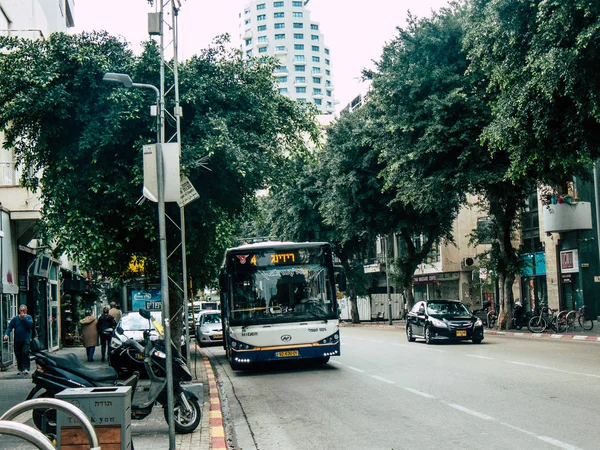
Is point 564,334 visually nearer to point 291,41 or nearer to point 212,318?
point 212,318

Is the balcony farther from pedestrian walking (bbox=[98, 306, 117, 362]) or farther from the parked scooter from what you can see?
the parked scooter

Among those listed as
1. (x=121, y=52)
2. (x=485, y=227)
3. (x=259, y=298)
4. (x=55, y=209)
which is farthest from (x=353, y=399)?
(x=485, y=227)

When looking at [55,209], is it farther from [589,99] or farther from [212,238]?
[589,99]

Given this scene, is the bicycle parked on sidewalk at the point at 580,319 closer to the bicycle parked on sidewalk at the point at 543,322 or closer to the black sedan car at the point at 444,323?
the bicycle parked on sidewalk at the point at 543,322

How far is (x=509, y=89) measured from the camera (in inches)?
774

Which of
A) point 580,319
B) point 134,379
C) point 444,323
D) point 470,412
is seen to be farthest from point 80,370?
point 580,319

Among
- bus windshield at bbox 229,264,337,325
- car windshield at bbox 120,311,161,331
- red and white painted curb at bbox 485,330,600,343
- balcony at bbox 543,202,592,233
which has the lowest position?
red and white painted curb at bbox 485,330,600,343

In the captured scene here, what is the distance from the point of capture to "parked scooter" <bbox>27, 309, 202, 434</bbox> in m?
8.78

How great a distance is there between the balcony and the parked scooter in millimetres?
28824

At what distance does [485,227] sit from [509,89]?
824 inches

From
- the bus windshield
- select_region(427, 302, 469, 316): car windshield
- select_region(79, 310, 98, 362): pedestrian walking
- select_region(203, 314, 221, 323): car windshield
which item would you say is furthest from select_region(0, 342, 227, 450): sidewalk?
select_region(203, 314, 221, 323): car windshield

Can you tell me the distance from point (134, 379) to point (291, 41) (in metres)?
143

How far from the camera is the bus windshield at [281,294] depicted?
57.2ft

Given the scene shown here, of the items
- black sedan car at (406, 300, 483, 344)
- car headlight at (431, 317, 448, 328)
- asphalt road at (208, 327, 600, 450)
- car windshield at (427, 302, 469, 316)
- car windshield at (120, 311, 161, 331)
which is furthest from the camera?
car windshield at (427, 302, 469, 316)
